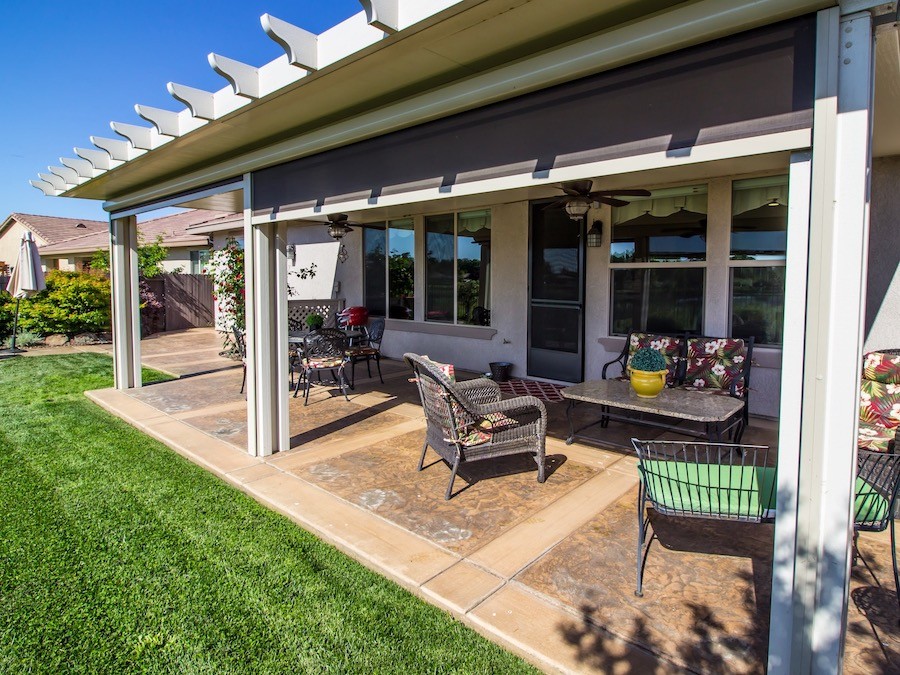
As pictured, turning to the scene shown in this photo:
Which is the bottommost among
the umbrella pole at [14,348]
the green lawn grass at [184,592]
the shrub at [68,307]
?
the green lawn grass at [184,592]

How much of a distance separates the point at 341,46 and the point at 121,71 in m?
12.5

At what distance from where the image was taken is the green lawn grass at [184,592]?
2.35m

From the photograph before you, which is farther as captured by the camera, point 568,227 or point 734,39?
point 568,227

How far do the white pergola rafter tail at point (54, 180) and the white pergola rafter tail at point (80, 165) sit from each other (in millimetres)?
882

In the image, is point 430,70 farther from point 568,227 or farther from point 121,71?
point 121,71

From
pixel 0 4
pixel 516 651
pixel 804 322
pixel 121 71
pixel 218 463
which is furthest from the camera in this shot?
pixel 121 71

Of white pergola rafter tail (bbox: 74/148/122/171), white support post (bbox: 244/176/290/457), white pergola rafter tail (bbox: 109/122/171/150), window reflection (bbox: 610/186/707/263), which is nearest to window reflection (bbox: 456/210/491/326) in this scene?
window reflection (bbox: 610/186/707/263)

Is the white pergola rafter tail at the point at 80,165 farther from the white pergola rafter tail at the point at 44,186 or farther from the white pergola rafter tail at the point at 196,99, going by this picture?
the white pergola rafter tail at the point at 196,99

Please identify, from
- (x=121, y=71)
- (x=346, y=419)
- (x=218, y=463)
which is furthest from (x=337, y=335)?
(x=121, y=71)

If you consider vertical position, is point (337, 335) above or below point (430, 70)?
below

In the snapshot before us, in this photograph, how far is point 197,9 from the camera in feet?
29.8

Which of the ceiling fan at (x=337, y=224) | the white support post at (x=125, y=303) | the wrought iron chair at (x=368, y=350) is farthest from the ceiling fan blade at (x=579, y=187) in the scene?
the white support post at (x=125, y=303)

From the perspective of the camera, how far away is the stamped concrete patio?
94.6 inches

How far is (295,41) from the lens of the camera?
3.00 meters
